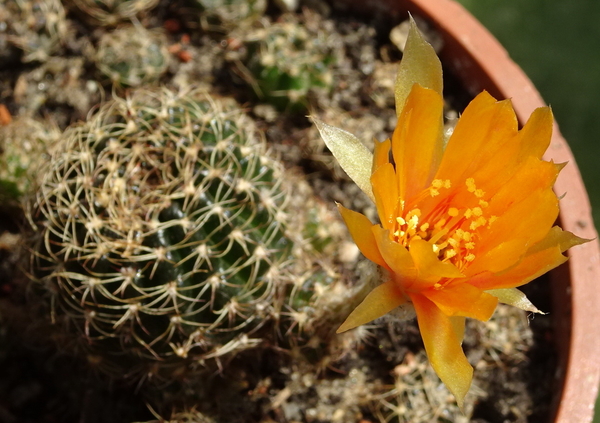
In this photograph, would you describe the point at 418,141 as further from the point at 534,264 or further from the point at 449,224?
the point at 534,264

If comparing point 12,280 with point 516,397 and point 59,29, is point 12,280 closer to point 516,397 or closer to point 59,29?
point 59,29

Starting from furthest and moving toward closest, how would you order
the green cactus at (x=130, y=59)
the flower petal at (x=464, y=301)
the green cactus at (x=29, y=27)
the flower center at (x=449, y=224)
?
the green cactus at (x=29, y=27), the green cactus at (x=130, y=59), the flower center at (x=449, y=224), the flower petal at (x=464, y=301)

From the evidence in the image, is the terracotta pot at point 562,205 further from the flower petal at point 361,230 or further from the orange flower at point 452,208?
the flower petal at point 361,230

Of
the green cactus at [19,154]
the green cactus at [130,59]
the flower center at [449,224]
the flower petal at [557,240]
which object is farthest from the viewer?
the green cactus at [130,59]

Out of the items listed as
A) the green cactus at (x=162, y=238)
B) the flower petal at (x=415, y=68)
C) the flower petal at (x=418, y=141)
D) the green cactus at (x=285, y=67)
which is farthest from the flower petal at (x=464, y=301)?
the green cactus at (x=285, y=67)

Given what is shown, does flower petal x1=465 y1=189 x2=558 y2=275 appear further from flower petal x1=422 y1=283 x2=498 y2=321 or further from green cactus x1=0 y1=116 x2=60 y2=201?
green cactus x1=0 y1=116 x2=60 y2=201

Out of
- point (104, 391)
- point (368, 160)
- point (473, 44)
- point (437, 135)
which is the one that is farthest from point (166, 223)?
point (473, 44)
